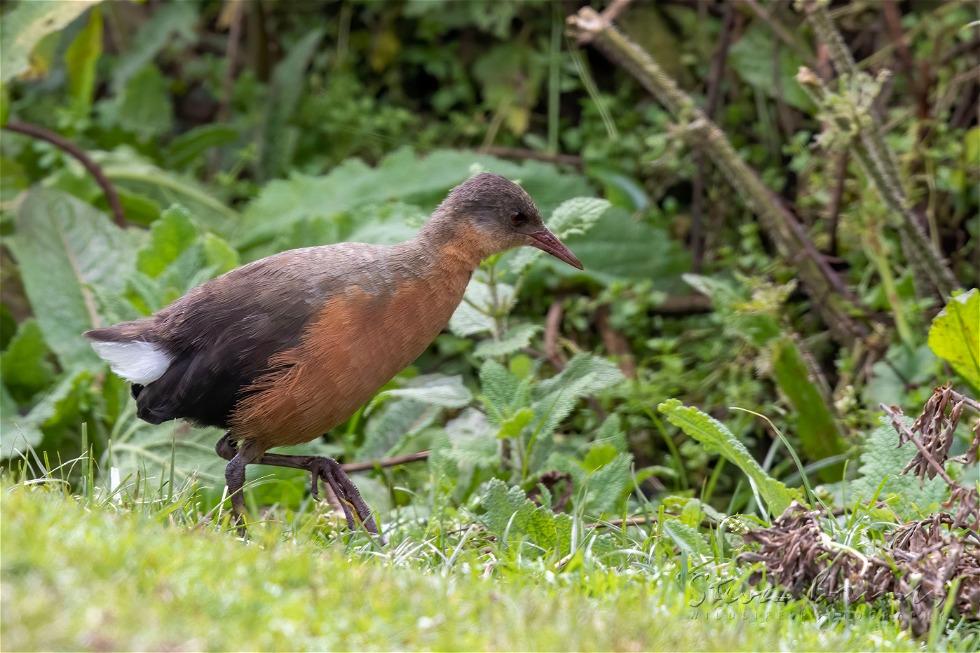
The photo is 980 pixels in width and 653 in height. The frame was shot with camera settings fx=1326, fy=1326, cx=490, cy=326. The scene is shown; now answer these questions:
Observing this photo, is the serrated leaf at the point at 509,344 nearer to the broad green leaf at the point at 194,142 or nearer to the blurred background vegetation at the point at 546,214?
the blurred background vegetation at the point at 546,214

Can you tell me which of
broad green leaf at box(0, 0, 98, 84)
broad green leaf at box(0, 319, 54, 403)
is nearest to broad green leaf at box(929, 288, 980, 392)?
broad green leaf at box(0, 319, 54, 403)

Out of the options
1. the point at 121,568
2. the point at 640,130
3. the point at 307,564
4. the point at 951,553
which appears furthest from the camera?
the point at 640,130

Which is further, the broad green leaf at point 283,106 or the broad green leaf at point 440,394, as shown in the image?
the broad green leaf at point 283,106

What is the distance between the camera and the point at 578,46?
8.39 metres

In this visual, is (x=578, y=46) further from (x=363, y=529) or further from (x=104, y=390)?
(x=363, y=529)

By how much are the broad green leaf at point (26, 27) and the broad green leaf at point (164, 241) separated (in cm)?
109

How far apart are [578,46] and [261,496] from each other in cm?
407

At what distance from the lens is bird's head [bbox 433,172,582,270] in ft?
15.6

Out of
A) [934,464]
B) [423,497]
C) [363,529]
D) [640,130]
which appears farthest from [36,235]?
[934,464]

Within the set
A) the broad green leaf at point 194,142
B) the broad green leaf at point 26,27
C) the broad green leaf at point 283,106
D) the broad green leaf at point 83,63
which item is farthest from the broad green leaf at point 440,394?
the broad green leaf at point 83,63

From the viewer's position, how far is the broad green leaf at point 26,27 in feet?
20.8

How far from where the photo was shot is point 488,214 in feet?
15.7

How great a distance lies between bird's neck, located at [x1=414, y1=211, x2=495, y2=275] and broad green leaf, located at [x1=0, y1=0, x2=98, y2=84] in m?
2.63

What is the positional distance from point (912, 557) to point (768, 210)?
9.82ft
